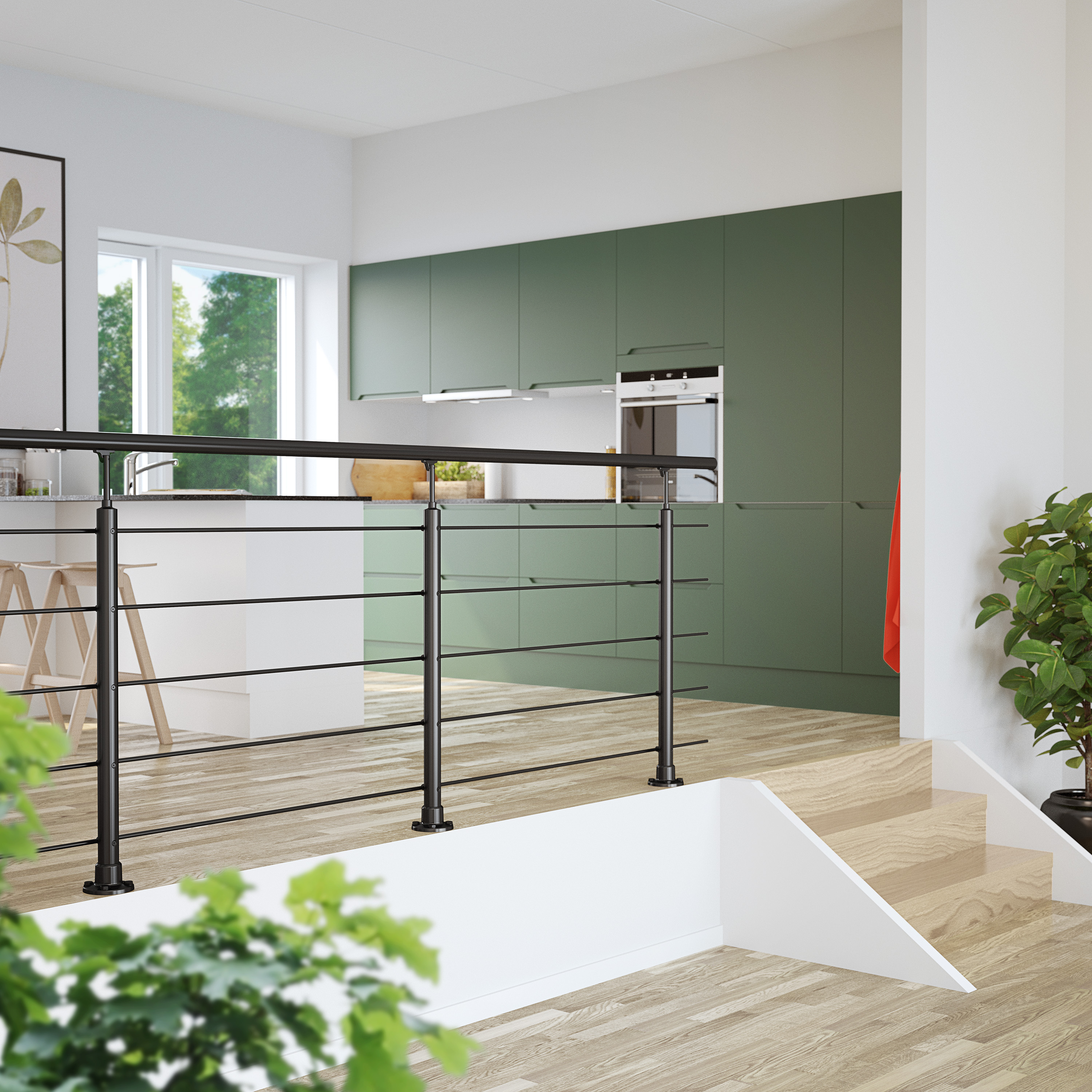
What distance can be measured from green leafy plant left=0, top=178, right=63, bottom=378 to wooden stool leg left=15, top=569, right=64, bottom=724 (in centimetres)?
136

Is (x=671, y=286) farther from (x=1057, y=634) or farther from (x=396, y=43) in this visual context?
(x=1057, y=634)

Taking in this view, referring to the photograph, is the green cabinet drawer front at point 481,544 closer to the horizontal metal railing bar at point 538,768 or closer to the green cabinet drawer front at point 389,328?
the green cabinet drawer front at point 389,328

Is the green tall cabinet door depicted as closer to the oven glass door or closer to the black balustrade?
the oven glass door

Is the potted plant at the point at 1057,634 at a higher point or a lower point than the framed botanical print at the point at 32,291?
lower

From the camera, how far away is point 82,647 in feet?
14.8

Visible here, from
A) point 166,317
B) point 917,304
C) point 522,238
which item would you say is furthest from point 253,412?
point 917,304

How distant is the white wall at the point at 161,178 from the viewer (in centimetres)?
584

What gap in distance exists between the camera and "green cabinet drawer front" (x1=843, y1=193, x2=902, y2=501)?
16.6 ft

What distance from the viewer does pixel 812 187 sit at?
532 cm

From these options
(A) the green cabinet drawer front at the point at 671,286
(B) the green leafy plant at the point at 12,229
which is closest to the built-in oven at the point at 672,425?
(A) the green cabinet drawer front at the point at 671,286

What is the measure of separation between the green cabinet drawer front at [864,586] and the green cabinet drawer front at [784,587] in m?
0.03

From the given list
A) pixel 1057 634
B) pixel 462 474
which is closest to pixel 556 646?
pixel 1057 634

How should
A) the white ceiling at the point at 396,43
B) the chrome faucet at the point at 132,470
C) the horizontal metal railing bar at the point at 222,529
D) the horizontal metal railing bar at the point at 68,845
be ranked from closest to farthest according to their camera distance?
the horizontal metal railing bar at the point at 68,845
the horizontal metal railing bar at the point at 222,529
the white ceiling at the point at 396,43
the chrome faucet at the point at 132,470

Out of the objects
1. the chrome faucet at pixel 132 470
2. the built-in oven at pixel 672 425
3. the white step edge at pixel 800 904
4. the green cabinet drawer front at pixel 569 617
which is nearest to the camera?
the white step edge at pixel 800 904
